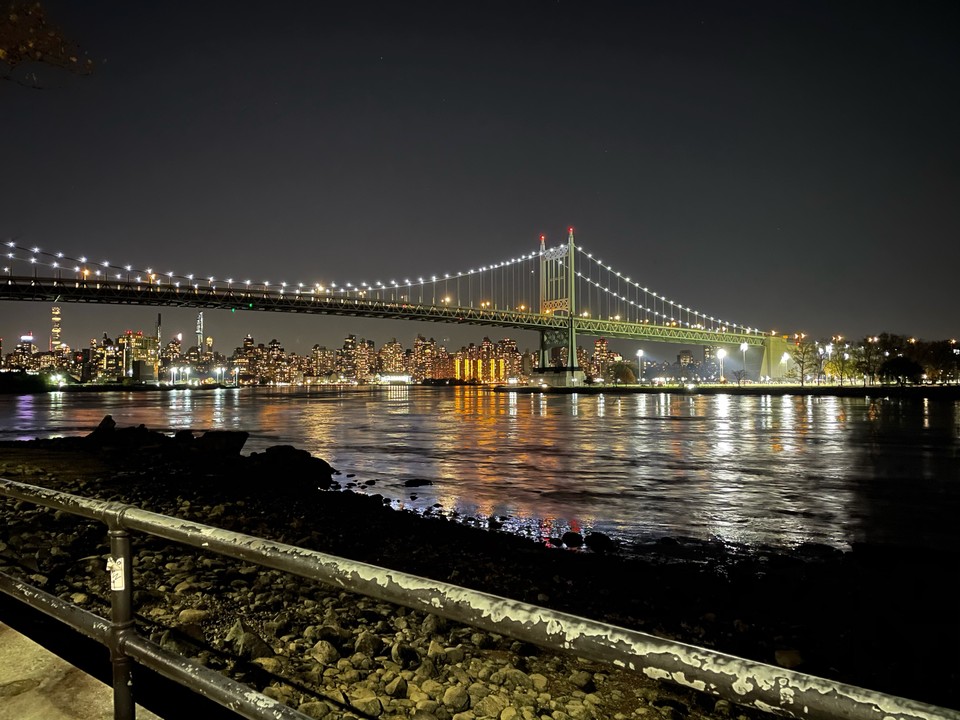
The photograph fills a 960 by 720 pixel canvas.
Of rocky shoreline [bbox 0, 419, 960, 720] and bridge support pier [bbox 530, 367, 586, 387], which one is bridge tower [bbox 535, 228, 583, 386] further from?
rocky shoreline [bbox 0, 419, 960, 720]

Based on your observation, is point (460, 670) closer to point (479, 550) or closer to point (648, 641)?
point (648, 641)

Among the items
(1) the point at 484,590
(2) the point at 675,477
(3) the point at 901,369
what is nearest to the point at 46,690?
(1) the point at 484,590

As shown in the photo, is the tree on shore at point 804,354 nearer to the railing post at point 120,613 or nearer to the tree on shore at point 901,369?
the tree on shore at point 901,369

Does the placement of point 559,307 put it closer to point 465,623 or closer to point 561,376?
point 561,376

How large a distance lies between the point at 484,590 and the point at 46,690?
4.47 meters

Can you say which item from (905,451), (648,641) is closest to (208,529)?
(648,641)

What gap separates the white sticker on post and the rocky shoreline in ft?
6.43

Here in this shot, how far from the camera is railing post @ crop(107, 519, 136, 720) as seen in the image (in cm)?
201

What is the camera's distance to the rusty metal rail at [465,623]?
1.07 metres

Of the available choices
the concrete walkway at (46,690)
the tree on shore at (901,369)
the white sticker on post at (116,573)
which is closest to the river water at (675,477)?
the concrete walkway at (46,690)

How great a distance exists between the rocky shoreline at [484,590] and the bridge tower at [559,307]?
87.7m

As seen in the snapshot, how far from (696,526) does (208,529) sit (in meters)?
9.89

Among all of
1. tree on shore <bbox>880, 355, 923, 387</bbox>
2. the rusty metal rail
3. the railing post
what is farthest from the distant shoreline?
the railing post

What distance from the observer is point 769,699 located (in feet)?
3.61
